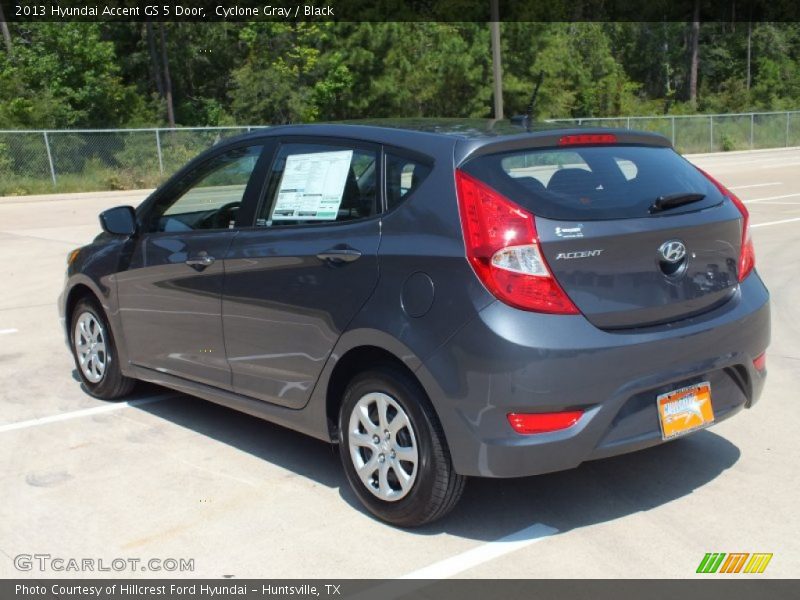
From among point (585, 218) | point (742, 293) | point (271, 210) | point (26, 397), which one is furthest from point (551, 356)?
point (26, 397)

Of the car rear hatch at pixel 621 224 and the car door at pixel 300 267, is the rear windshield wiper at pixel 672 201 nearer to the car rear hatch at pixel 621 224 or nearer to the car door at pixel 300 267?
the car rear hatch at pixel 621 224

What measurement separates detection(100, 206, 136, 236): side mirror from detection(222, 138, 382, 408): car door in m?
1.08

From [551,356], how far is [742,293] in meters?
1.22

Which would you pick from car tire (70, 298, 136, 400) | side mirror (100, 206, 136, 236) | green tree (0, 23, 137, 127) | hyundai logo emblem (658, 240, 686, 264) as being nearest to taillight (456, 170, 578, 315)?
hyundai logo emblem (658, 240, 686, 264)

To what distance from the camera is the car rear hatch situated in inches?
157

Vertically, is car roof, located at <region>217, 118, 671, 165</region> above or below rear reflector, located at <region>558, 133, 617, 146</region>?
above

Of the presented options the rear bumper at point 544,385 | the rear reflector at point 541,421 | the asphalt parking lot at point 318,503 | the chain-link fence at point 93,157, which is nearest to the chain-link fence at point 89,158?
the chain-link fence at point 93,157

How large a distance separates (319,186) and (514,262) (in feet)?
4.18

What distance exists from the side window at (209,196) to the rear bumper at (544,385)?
1.81 m

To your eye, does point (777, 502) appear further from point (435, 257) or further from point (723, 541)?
point (435, 257)

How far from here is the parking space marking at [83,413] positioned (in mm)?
6000

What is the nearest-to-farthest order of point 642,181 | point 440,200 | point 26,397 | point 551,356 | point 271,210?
point 551,356 < point 440,200 < point 642,181 < point 271,210 < point 26,397

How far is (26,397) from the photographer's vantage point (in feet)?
21.8

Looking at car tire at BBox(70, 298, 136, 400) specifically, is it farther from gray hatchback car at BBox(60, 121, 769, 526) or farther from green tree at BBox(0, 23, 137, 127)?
green tree at BBox(0, 23, 137, 127)
